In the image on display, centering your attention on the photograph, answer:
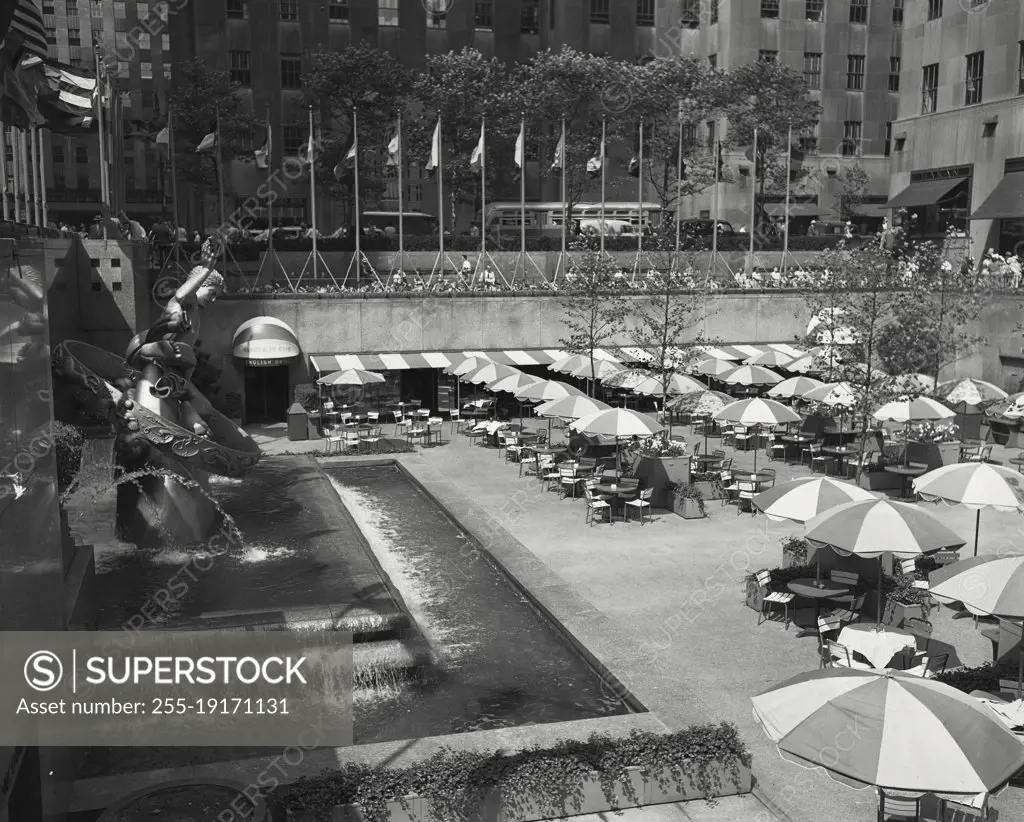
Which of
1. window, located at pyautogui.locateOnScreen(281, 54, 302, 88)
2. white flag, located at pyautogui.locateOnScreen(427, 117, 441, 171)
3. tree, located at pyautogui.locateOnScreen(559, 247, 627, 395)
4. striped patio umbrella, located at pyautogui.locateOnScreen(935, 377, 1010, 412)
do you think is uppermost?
window, located at pyautogui.locateOnScreen(281, 54, 302, 88)

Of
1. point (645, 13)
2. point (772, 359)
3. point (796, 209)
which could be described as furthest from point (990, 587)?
point (645, 13)

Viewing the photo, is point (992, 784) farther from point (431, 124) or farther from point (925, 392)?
point (431, 124)

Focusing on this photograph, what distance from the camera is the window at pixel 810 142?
65.8 metres

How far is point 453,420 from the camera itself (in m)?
35.8

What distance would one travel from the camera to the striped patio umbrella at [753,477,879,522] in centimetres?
1630

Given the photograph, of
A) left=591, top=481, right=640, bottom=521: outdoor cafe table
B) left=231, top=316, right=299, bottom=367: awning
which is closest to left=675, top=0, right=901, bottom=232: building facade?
left=231, top=316, right=299, bottom=367: awning

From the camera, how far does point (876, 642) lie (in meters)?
13.6

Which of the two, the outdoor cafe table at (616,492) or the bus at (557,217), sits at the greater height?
the bus at (557,217)

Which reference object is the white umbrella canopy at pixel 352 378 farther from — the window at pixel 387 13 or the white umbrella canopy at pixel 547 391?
the window at pixel 387 13

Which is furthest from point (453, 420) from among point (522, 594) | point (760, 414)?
point (522, 594)

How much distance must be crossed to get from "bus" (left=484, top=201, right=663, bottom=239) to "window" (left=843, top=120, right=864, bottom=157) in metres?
17.3

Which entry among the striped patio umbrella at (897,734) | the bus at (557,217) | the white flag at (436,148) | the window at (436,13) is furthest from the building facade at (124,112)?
the striped patio umbrella at (897,734)

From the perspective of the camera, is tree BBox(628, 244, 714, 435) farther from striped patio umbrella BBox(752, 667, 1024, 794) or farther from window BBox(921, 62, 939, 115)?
window BBox(921, 62, 939, 115)

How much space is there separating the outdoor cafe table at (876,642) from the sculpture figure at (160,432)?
9.66m
